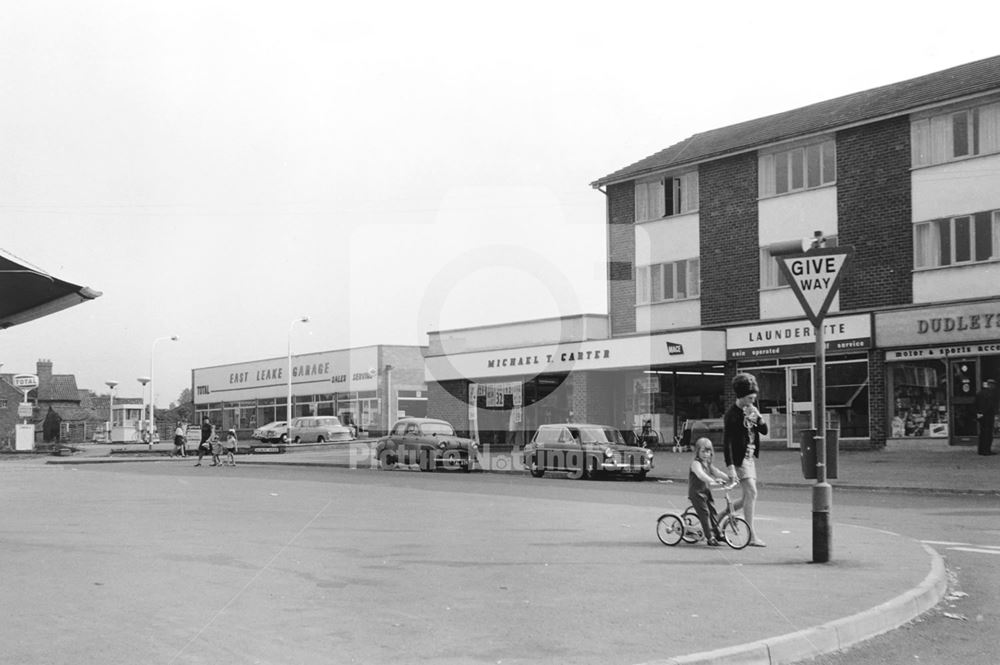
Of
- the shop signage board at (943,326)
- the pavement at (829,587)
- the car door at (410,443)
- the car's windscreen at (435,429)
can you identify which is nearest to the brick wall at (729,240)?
the shop signage board at (943,326)

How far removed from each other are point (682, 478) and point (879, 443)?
6.84m

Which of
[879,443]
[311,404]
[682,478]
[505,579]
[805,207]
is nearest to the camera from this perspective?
[505,579]

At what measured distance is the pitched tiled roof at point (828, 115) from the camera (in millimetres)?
30016

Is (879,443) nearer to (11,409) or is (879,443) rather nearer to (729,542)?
(729,542)

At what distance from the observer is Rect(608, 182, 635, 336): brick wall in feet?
129

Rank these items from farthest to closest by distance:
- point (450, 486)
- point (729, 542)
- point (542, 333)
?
point (542, 333), point (450, 486), point (729, 542)

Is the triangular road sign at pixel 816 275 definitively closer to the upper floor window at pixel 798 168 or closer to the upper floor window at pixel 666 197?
the upper floor window at pixel 798 168

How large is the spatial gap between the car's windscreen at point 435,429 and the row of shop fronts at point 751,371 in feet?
26.7

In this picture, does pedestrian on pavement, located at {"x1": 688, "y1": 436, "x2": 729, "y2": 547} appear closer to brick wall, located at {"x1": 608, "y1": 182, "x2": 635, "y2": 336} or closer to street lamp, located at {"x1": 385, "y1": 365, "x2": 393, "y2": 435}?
brick wall, located at {"x1": 608, "y1": 182, "x2": 635, "y2": 336}

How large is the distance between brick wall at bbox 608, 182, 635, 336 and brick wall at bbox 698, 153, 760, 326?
3408 millimetres

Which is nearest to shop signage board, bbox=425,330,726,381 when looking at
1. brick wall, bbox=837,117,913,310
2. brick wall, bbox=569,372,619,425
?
brick wall, bbox=569,372,619,425

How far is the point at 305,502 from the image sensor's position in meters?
18.9

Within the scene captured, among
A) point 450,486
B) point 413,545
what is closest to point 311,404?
point 450,486

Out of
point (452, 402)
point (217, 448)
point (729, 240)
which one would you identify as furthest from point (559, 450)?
point (452, 402)
